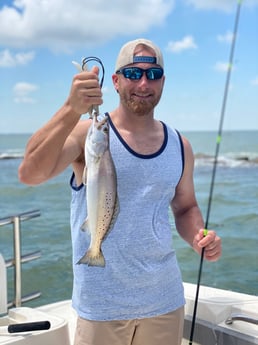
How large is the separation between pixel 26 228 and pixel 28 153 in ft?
32.5

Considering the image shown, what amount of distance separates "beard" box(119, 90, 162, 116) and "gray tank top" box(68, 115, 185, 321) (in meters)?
0.11

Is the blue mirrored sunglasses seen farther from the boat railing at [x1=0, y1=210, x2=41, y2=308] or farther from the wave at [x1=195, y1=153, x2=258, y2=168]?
the wave at [x1=195, y1=153, x2=258, y2=168]

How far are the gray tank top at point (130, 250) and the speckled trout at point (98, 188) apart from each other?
0.15 m

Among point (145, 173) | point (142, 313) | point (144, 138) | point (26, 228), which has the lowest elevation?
point (26, 228)

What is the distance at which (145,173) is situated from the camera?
1889 mm

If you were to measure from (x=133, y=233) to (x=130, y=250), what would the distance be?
6cm

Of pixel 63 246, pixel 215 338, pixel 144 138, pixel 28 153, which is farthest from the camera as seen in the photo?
pixel 63 246

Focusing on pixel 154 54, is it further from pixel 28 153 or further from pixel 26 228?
pixel 26 228

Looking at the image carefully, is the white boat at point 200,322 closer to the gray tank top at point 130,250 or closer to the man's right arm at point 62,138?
the gray tank top at point 130,250

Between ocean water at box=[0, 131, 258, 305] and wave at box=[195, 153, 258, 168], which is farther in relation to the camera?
wave at box=[195, 153, 258, 168]

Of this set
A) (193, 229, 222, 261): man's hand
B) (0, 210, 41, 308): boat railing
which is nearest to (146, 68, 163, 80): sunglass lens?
(193, 229, 222, 261): man's hand

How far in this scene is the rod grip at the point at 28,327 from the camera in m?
2.22

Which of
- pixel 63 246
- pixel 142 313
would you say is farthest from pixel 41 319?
pixel 63 246

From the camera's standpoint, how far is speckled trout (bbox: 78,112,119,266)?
158 cm
